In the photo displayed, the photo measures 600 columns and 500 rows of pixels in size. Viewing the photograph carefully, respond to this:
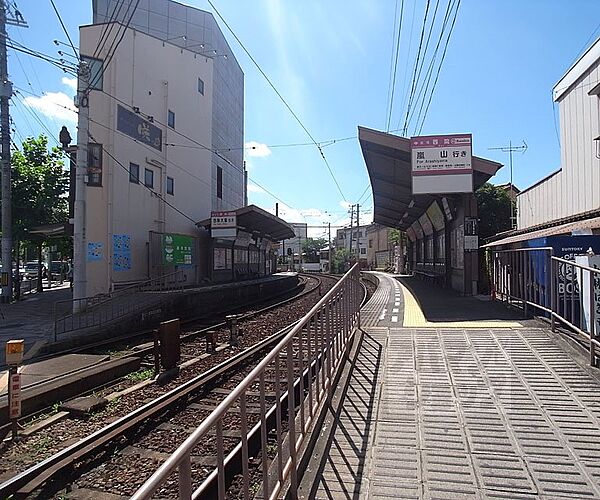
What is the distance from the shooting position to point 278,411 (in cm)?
292

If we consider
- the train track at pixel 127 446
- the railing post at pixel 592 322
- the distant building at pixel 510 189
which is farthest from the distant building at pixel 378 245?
the train track at pixel 127 446

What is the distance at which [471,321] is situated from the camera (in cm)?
834

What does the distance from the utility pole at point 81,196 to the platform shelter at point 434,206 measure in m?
8.73

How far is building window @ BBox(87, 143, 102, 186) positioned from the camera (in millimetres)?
15250

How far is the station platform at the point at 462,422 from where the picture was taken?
3055 millimetres

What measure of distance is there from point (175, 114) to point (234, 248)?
27.7ft

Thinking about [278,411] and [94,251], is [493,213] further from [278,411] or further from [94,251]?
[278,411]

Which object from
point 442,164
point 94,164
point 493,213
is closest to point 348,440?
point 442,164

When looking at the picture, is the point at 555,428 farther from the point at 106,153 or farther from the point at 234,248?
the point at 234,248

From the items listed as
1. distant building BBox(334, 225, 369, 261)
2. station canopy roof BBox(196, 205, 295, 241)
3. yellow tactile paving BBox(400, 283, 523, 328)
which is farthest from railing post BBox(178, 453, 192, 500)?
distant building BBox(334, 225, 369, 261)

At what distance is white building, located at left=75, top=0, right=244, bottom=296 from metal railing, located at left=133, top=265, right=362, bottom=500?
12723mm

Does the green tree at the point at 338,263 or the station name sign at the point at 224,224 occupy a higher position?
the station name sign at the point at 224,224

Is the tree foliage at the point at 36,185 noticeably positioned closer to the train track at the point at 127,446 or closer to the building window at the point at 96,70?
the building window at the point at 96,70

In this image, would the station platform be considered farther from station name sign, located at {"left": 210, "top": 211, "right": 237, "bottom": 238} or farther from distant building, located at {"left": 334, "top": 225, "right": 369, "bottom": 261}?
distant building, located at {"left": 334, "top": 225, "right": 369, "bottom": 261}
